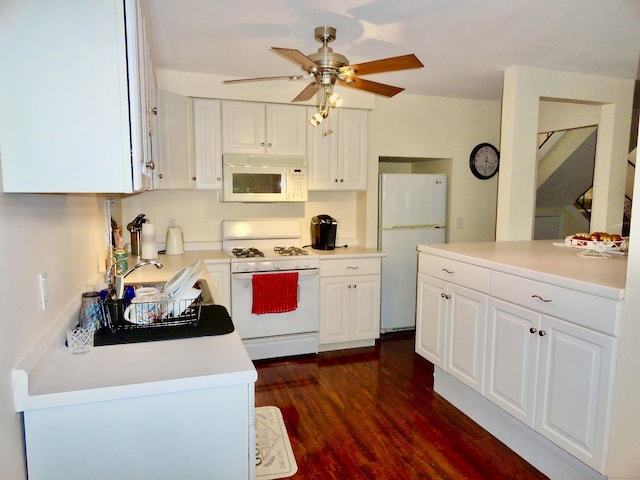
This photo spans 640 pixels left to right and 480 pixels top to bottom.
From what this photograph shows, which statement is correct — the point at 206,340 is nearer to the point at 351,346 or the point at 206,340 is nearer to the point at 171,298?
the point at 171,298

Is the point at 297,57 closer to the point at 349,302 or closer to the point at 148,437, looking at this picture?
the point at 148,437

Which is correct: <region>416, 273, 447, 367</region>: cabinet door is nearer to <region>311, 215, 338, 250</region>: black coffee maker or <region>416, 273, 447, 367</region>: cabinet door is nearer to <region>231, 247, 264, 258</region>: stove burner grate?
<region>311, 215, 338, 250</region>: black coffee maker

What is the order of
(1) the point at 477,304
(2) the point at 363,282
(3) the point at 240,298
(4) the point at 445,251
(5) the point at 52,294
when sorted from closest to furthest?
1. (5) the point at 52,294
2. (1) the point at 477,304
3. (4) the point at 445,251
4. (3) the point at 240,298
5. (2) the point at 363,282

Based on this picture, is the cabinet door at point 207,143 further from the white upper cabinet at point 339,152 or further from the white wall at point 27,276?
the white wall at point 27,276

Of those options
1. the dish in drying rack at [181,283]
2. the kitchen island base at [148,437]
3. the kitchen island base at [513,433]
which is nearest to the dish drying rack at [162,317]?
the dish in drying rack at [181,283]

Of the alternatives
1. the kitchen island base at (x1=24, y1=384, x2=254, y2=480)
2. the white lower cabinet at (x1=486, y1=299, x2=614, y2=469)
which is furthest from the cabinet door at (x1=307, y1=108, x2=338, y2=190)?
the kitchen island base at (x1=24, y1=384, x2=254, y2=480)

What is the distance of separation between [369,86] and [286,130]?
1.44 meters

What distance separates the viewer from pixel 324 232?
13.0ft

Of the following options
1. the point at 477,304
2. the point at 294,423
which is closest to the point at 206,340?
the point at 294,423

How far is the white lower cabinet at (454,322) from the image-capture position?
2.48 metres

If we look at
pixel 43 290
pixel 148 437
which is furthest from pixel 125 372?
pixel 43 290

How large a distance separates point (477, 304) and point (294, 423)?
52.5 inches

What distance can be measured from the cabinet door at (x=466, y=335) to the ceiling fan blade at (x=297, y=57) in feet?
5.17

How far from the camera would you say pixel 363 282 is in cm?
380
